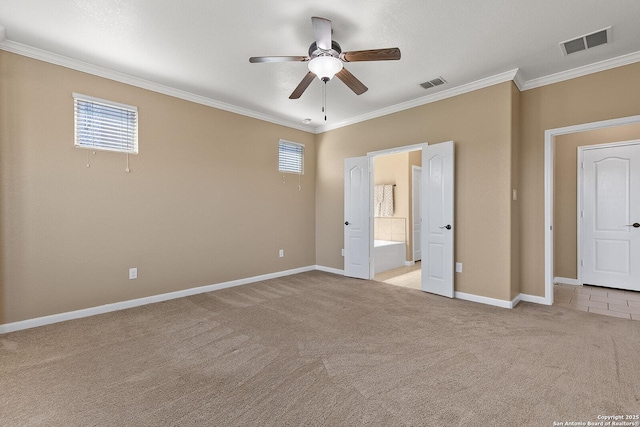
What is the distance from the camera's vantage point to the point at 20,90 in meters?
2.93

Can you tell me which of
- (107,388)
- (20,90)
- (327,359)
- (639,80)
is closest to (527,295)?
(639,80)

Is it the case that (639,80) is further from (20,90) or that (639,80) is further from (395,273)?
(20,90)

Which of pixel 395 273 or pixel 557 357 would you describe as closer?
pixel 557 357

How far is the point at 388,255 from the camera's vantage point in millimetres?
5934

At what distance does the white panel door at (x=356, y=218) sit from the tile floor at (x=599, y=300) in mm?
2659

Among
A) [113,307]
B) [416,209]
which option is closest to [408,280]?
[416,209]

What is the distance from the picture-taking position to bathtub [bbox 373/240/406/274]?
18.5 ft

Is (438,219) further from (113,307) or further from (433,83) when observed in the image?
(113,307)

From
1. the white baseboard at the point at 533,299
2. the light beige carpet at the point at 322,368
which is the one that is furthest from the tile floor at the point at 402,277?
the white baseboard at the point at 533,299

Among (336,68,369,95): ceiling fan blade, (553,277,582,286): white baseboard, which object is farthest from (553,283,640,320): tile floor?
(336,68,369,95): ceiling fan blade

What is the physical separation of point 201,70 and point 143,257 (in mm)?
2391

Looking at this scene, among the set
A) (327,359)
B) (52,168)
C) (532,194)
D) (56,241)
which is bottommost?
(327,359)

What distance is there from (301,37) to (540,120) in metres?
3.11

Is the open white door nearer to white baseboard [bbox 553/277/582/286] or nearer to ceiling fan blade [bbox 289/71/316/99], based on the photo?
ceiling fan blade [bbox 289/71/316/99]
